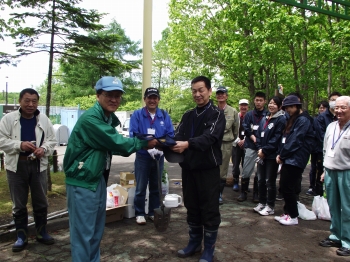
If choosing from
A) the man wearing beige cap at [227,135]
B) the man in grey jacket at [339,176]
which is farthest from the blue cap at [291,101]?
the man wearing beige cap at [227,135]

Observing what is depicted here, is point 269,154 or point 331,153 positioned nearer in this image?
point 331,153

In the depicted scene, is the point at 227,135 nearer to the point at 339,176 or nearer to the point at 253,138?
the point at 253,138

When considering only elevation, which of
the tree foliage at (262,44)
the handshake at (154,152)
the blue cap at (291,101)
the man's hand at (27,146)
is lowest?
the handshake at (154,152)

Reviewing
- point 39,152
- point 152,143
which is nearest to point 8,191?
point 39,152

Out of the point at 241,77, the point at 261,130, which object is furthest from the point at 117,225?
the point at 241,77

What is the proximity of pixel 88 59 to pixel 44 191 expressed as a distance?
3.54m

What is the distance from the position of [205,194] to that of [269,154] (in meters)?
2.14

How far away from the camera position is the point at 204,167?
3.64 metres

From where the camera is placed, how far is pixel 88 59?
686 cm

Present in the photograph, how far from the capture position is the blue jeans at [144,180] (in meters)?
4.96

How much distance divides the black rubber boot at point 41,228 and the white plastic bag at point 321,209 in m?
4.38

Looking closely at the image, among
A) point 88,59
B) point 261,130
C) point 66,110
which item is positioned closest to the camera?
point 261,130

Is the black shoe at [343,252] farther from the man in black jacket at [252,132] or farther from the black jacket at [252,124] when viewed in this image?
the black jacket at [252,124]

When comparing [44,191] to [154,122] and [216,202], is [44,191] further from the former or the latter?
[216,202]
